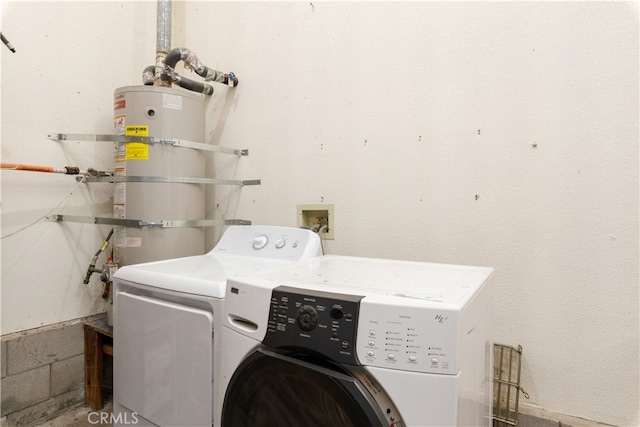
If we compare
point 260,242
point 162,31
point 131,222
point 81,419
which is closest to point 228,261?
point 260,242

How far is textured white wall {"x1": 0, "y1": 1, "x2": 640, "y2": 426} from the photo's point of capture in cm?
107

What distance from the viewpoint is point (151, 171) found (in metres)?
1.51

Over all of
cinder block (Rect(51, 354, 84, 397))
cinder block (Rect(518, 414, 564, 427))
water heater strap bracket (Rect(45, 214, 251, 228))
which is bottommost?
cinder block (Rect(51, 354, 84, 397))

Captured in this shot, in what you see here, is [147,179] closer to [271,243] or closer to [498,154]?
[271,243]

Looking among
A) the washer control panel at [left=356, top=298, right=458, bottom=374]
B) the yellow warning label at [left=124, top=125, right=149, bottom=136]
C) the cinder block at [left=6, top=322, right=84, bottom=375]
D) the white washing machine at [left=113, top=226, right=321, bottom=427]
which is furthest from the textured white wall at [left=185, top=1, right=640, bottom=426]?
the cinder block at [left=6, top=322, right=84, bottom=375]

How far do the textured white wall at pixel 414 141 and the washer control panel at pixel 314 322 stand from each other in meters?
0.71

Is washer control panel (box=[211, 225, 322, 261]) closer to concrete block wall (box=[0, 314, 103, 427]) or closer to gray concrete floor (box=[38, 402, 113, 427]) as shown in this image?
→ concrete block wall (box=[0, 314, 103, 427])

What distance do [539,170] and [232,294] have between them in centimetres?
101

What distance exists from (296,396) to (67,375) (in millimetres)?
1449

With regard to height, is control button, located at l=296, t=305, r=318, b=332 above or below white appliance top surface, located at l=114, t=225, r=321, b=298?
below

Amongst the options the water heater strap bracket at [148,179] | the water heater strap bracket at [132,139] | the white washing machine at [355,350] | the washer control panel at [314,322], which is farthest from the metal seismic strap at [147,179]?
the washer control panel at [314,322]

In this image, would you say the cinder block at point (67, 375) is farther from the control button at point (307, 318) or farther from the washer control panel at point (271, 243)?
the control button at point (307, 318)

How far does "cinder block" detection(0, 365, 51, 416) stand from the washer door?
1204mm

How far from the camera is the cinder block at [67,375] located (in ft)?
5.29
